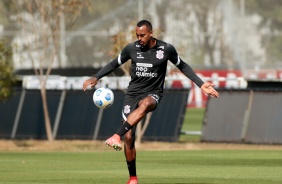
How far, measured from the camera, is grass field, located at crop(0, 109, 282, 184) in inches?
664

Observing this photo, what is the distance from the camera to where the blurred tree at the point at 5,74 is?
2820 centimetres

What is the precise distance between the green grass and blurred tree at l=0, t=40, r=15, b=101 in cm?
349

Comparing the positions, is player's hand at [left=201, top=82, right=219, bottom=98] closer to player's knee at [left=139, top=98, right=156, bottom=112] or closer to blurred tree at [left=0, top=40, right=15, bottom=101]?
player's knee at [left=139, top=98, right=156, bottom=112]

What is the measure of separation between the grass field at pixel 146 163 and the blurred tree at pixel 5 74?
1.41 meters

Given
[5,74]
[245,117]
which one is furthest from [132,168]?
[5,74]

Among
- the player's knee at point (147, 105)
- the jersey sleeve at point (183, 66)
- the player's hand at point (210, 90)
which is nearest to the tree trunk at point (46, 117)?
the jersey sleeve at point (183, 66)

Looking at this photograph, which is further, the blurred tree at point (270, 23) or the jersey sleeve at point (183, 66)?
the blurred tree at point (270, 23)

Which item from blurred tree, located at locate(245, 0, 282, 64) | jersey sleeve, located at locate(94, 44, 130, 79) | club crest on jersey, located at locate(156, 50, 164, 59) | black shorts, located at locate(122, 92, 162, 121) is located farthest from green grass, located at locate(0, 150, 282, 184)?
blurred tree, located at locate(245, 0, 282, 64)

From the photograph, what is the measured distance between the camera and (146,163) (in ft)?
69.4

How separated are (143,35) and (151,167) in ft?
16.1

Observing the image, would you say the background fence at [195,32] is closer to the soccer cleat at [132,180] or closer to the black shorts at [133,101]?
the black shorts at [133,101]

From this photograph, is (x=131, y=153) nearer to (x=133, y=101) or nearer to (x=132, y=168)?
(x=132, y=168)

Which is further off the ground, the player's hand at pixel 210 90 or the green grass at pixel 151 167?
the player's hand at pixel 210 90

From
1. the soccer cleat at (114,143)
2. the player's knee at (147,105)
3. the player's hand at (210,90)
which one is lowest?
the soccer cleat at (114,143)
